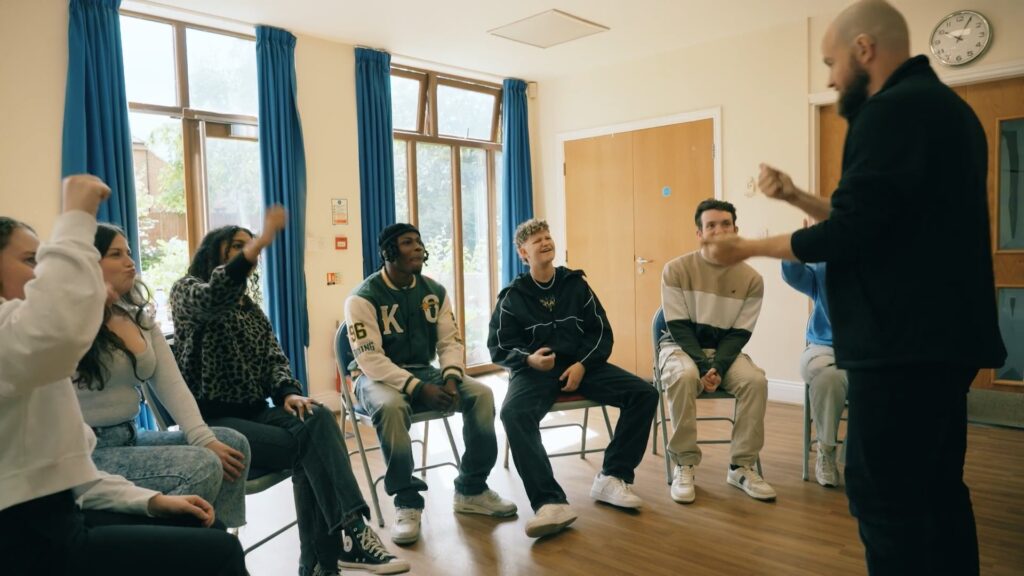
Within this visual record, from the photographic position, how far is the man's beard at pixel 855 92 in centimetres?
167

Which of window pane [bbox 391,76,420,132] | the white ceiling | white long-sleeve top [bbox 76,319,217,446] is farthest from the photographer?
window pane [bbox 391,76,420,132]

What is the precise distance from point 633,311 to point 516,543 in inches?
142

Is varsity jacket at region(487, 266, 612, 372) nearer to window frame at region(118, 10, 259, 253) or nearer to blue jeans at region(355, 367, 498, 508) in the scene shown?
blue jeans at region(355, 367, 498, 508)

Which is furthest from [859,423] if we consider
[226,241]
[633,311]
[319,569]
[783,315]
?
[633,311]

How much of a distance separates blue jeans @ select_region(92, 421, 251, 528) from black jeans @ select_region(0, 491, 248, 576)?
0.42 meters

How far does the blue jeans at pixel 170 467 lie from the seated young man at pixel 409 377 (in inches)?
31.5

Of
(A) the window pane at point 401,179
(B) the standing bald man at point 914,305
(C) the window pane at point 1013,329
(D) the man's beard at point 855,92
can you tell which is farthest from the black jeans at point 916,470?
(A) the window pane at point 401,179

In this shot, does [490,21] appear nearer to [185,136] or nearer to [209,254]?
[185,136]

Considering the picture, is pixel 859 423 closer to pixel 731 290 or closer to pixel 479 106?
pixel 731 290

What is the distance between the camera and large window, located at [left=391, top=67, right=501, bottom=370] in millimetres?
5945

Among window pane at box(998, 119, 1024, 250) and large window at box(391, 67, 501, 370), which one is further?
large window at box(391, 67, 501, 370)

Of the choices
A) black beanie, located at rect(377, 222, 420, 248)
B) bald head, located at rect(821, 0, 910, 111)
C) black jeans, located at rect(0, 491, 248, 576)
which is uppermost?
bald head, located at rect(821, 0, 910, 111)

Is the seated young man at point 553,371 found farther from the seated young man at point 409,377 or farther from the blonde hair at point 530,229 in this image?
the seated young man at point 409,377

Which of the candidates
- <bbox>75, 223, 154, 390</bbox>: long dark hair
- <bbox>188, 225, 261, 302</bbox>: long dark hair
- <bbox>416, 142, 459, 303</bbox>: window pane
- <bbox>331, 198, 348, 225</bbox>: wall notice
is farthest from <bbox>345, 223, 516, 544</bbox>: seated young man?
<bbox>416, 142, 459, 303</bbox>: window pane
